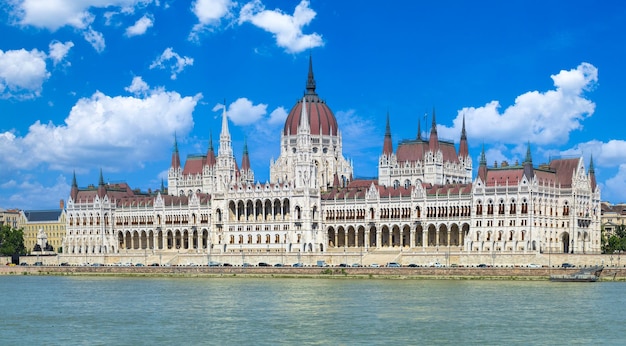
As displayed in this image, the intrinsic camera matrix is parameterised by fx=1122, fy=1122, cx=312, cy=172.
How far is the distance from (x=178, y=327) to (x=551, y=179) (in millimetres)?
75672

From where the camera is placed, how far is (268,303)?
85.8 m

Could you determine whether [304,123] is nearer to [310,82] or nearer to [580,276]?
[310,82]

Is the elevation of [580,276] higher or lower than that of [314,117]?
lower

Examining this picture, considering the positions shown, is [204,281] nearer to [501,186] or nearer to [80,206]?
[501,186]

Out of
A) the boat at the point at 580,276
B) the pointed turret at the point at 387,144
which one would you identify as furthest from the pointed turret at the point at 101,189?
the boat at the point at 580,276

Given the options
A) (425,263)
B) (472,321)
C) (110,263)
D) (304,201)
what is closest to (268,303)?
(472,321)

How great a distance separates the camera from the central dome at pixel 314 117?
165 metres

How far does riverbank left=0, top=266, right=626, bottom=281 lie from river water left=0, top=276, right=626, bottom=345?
16.5 ft

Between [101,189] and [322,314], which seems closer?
[322,314]

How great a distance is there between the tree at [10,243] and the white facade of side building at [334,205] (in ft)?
23.0

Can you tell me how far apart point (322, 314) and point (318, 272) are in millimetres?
47331

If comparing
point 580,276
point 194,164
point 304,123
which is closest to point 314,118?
point 304,123

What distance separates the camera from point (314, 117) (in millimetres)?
165875

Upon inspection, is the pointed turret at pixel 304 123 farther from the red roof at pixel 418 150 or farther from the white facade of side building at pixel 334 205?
the red roof at pixel 418 150
